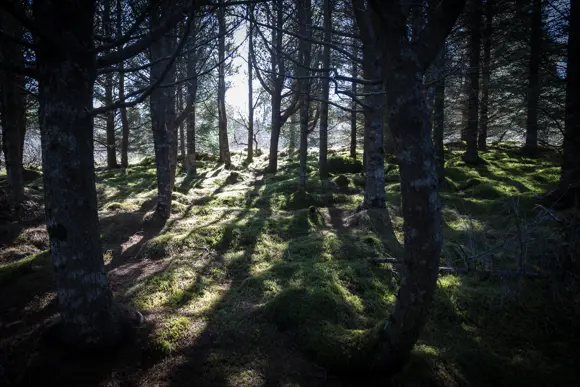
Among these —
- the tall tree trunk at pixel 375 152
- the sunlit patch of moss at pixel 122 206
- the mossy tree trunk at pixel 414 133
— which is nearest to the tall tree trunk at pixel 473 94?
the tall tree trunk at pixel 375 152

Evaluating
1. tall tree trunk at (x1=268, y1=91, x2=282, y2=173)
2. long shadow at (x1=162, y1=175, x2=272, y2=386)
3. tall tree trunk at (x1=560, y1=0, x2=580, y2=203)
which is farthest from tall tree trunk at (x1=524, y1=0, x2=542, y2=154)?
long shadow at (x1=162, y1=175, x2=272, y2=386)

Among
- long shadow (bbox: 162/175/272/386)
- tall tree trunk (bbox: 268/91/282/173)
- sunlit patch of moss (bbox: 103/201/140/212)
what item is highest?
tall tree trunk (bbox: 268/91/282/173)

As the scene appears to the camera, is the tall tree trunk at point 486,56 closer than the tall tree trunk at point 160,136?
No

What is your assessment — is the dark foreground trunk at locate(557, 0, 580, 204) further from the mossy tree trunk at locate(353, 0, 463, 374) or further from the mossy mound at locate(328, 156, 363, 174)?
the mossy mound at locate(328, 156, 363, 174)

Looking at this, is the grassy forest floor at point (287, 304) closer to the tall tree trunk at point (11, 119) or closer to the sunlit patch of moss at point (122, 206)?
the sunlit patch of moss at point (122, 206)

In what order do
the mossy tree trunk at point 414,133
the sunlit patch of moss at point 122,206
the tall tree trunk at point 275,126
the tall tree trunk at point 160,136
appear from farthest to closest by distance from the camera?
the tall tree trunk at point 275,126 → the sunlit patch of moss at point 122,206 → the tall tree trunk at point 160,136 → the mossy tree trunk at point 414,133

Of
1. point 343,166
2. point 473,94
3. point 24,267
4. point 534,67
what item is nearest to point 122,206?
point 24,267

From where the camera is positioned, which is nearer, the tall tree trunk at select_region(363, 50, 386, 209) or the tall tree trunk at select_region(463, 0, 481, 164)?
the tall tree trunk at select_region(363, 50, 386, 209)

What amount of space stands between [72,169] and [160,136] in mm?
5865

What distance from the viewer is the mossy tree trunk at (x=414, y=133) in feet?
7.98

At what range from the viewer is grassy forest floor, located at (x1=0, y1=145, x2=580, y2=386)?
319 cm

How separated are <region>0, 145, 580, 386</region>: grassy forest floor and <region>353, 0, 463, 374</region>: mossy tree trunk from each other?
1.07 m

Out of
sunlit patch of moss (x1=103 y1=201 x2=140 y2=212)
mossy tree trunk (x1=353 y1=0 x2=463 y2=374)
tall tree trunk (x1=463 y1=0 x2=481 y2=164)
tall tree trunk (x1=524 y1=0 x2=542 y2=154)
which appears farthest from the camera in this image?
tall tree trunk (x1=463 y1=0 x2=481 y2=164)

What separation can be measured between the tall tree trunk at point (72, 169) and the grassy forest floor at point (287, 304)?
484mm
